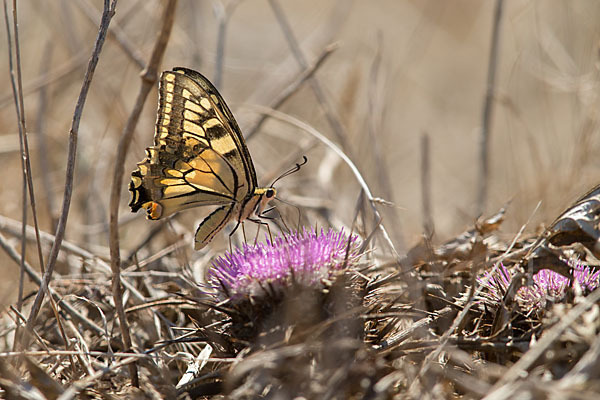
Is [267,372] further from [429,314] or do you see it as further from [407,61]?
[407,61]

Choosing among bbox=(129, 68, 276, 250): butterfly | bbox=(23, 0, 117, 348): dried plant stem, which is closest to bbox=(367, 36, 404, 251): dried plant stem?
bbox=(129, 68, 276, 250): butterfly

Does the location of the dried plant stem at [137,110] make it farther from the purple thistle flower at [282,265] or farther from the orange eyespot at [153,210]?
the orange eyespot at [153,210]

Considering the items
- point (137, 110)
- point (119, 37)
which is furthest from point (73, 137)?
point (119, 37)

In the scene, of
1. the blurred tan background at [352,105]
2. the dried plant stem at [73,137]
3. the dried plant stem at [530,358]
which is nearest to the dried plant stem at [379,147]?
the blurred tan background at [352,105]

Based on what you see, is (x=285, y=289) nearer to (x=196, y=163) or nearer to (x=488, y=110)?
(x=196, y=163)

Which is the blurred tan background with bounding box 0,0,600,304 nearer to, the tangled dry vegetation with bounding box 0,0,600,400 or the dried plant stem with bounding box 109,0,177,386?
the tangled dry vegetation with bounding box 0,0,600,400

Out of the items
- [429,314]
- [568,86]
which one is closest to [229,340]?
[429,314]
